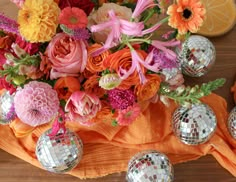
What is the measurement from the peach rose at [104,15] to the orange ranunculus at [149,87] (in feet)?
0.30

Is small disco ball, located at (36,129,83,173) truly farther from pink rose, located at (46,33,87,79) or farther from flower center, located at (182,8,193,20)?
flower center, located at (182,8,193,20)

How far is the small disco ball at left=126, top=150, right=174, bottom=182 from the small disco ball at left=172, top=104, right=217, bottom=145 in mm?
60

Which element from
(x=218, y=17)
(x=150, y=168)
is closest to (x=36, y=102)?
(x=150, y=168)

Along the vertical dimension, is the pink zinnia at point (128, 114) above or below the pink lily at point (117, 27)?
below

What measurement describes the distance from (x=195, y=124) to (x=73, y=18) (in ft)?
1.04

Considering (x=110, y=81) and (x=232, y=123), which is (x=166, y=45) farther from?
(x=232, y=123)

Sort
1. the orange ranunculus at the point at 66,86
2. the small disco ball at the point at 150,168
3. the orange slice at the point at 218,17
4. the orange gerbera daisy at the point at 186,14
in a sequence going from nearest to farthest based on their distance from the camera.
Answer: the orange gerbera daisy at the point at 186,14 < the orange ranunculus at the point at 66,86 < the small disco ball at the point at 150,168 < the orange slice at the point at 218,17

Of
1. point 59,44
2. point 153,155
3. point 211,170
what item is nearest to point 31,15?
point 59,44

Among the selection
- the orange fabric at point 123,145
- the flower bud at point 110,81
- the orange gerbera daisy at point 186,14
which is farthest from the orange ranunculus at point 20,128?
the orange gerbera daisy at point 186,14

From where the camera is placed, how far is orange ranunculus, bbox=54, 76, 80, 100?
61 centimetres

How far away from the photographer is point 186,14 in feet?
1.67

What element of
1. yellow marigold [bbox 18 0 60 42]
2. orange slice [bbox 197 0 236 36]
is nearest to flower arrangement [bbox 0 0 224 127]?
yellow marigold [bbox 18 0 60 42]

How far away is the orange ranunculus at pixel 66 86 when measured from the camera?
23.9 inches

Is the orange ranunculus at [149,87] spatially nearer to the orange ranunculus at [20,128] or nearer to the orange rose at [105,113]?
the orange rose at [105,113]
